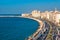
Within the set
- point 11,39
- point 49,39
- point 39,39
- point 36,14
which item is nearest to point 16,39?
point 11,39

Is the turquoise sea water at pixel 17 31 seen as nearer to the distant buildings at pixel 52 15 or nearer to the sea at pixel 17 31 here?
the sea at pixel 17 31

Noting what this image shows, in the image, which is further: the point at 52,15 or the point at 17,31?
the point at 52,15

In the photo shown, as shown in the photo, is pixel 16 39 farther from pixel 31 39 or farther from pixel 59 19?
pixel 59 19

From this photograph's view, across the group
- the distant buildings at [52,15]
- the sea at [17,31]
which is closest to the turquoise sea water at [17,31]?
the sea at [17,31]

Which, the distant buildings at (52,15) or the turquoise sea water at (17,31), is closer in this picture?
the turquoise sea water at (17,31)

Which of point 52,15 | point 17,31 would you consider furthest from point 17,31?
point 52,15

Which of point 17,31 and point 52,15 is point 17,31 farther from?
point 52,15

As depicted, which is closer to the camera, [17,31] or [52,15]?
[17,31]

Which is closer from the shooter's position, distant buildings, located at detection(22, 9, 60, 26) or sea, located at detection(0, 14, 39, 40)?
sea, located at detection(0, 14, 39, 40)

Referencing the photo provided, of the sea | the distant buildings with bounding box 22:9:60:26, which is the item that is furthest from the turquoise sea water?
the distant buildings with bounding box 22:9:60:26

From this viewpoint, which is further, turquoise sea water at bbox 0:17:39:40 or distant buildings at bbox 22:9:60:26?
distant buildings at bbox 22:9:60:26

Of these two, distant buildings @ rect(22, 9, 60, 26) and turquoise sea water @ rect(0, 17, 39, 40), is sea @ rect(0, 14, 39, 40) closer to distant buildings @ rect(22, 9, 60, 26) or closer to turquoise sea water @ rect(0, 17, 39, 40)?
turquoise sea water @ rect(0, 17, 39, 40)
